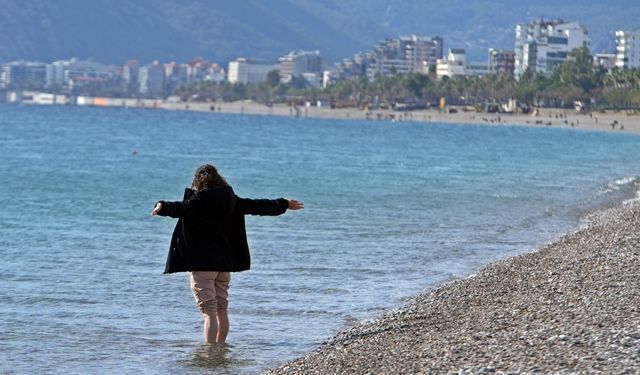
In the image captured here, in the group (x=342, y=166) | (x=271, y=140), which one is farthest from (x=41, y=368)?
(x=271, y=140)

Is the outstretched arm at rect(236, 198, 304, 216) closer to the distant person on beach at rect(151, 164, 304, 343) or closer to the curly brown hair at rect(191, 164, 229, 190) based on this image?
the distant person on beach at rect(151, 164, 304, 343)

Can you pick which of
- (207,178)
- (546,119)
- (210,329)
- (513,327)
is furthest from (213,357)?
(546,119)

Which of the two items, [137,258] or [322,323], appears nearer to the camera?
[322,323]

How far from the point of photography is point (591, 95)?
189 m

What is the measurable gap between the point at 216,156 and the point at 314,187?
28309 millimetres

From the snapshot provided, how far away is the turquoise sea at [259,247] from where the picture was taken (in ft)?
48.9

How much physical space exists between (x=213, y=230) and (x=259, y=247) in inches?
459

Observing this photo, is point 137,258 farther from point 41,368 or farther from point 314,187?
point 314,187

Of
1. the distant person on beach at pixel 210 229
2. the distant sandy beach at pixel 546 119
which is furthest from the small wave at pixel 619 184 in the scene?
the distant sandy beach at pixel 546 119

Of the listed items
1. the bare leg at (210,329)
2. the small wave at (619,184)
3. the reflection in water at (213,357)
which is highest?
the bare leg at (210,329)

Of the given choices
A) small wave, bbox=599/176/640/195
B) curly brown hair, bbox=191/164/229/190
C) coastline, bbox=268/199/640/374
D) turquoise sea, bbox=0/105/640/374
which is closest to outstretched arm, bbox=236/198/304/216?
curly brown hair, bbox=191/164/229/190

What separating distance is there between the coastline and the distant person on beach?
1.06 m

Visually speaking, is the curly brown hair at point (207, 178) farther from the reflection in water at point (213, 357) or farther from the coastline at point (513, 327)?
the reflection in water at point (213, 357)

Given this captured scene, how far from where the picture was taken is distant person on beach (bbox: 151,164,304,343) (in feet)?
41.9
